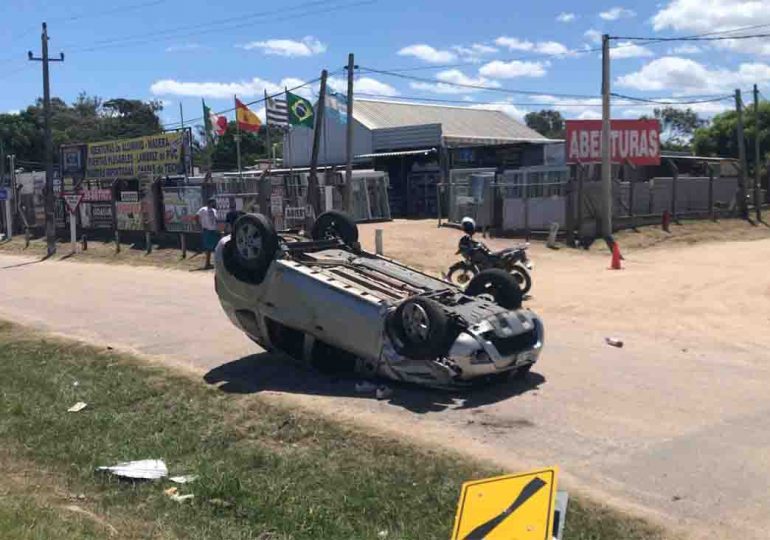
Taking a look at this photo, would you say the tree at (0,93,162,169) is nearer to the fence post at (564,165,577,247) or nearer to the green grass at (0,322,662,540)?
the fence post at (564,165,577,247)

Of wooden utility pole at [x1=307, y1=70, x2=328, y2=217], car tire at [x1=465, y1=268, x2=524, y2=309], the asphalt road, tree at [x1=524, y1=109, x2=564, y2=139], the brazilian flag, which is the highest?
tree at [x1=524, y1=109, x2=564, y2=139]

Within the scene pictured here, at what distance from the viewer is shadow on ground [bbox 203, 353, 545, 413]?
7.59m

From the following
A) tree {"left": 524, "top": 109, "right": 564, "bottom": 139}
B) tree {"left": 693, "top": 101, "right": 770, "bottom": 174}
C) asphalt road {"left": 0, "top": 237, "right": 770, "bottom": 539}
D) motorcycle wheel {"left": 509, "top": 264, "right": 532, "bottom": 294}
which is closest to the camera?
asphalt road {"left": 0, "top": 237, "right": 770, "bottom": 539}

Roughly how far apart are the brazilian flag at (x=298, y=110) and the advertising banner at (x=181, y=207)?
21.5ft

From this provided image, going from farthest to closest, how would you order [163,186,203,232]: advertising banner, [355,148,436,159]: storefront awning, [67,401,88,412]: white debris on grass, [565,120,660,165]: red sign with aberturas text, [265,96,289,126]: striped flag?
[355,148,436,159]: storefront awning, [265,96,289,126]: striped flag, [565,120,660,165]: red sign with aberturas text, [163,186,203,232]: advertising banner, [67,401,88,412]: white debris on grass

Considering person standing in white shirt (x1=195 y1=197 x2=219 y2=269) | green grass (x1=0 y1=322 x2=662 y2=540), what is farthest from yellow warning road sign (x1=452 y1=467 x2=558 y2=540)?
person standing in white shirt (x1=195 y1=197 x2=219 y2=269)

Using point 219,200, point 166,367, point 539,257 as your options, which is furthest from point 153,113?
point 166,367

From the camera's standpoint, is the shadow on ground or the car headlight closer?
the car headlight

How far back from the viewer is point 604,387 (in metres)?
8.02

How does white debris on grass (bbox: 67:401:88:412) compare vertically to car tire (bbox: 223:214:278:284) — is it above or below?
below

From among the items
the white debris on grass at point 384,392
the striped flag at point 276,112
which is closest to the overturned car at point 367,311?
the white debris on grass at point 384,392

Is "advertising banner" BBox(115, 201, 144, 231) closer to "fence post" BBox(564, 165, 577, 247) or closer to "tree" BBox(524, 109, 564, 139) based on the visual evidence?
"fence post" BBox(564, 165, 577, 247)

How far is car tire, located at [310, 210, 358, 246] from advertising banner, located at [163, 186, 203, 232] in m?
16.8

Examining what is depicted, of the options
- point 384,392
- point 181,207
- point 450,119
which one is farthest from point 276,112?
point 384,392
